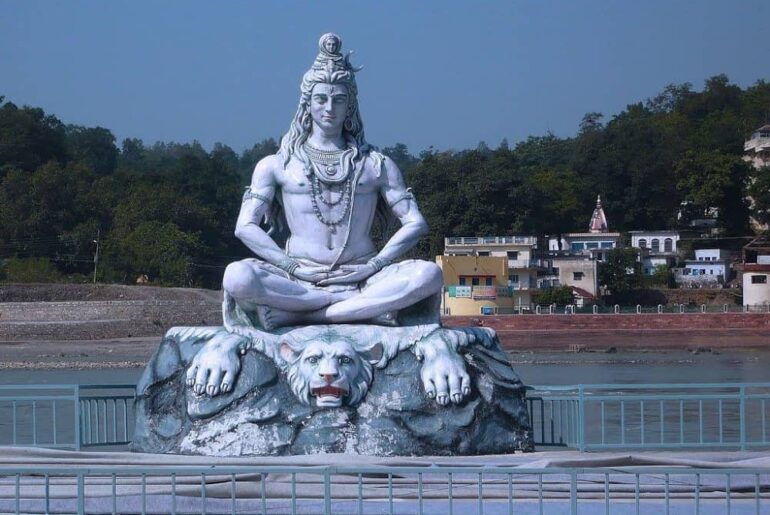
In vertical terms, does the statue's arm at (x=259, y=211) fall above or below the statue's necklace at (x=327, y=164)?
below

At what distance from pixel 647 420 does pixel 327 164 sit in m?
7.08

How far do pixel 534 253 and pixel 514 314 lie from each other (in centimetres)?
530

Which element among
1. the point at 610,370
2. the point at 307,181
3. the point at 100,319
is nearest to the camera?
the point at 307,181

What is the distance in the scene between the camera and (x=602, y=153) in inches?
2965

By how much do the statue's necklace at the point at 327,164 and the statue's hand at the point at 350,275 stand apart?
0.73 m

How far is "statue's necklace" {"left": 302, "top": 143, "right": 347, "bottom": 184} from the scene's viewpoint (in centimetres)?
1237

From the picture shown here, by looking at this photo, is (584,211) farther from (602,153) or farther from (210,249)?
(210,249)

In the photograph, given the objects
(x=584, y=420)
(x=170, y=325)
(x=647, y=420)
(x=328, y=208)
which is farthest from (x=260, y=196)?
(x=170, y=325)

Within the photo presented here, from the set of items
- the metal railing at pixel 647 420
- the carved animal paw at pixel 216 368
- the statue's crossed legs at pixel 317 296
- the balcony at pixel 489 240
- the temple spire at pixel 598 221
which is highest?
the temple spire at pixel 598 221

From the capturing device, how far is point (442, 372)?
1137 centimetres

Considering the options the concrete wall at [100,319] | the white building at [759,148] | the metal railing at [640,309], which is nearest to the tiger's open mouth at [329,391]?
the concrete wall at [100,319]

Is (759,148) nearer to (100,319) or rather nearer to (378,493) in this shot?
(100,319)

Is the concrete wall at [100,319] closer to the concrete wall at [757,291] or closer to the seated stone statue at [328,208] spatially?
the concrete wall at [757,291]

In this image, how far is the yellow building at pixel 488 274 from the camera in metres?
57.2
